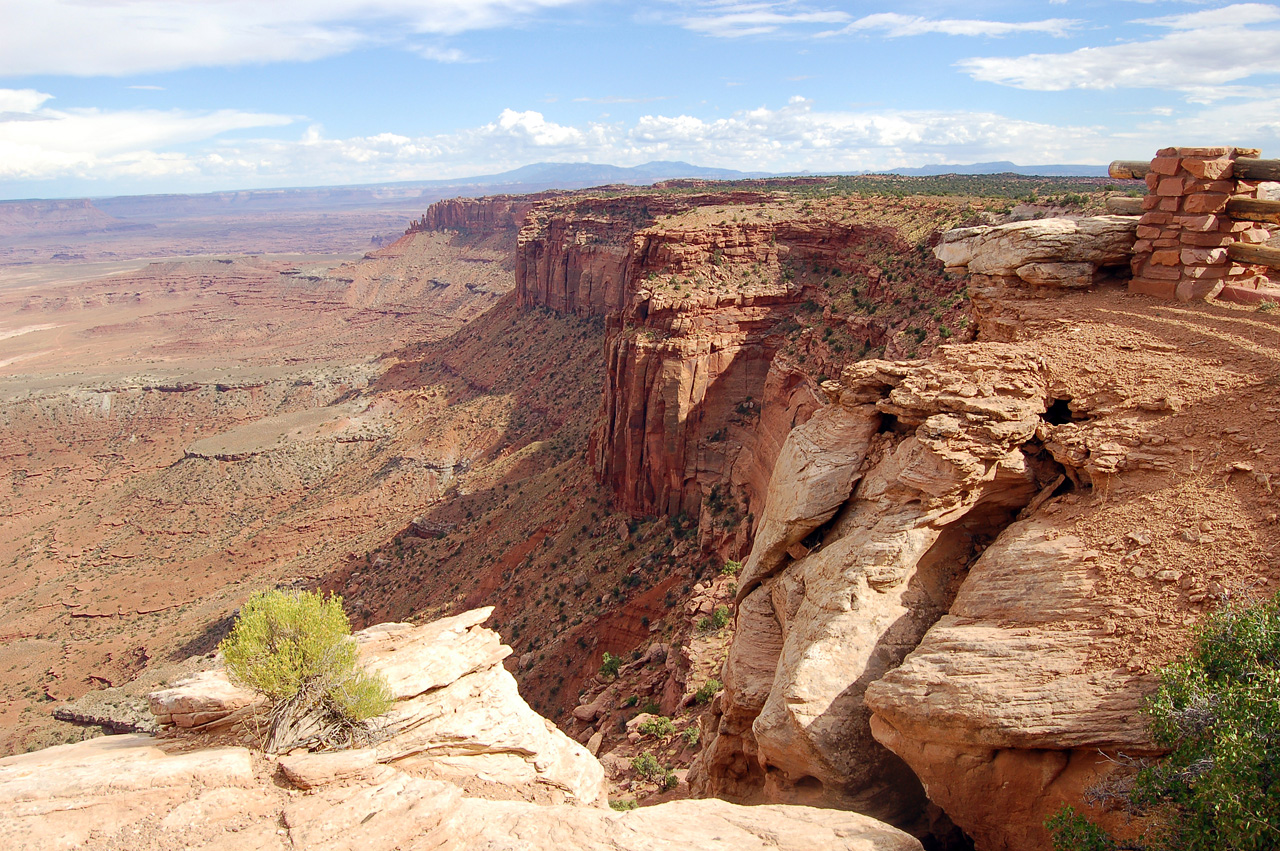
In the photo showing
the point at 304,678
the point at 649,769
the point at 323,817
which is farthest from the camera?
the point at 649,769

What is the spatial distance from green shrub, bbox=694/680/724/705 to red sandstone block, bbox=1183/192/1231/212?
17336 millimetres

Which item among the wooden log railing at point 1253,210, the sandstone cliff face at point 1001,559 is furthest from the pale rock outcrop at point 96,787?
the wooden log railing at point 1253,210

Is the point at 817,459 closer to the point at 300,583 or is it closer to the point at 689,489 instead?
the point at 689,489

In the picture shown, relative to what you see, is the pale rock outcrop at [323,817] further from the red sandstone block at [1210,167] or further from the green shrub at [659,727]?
the red sandstone block at [1210,167]

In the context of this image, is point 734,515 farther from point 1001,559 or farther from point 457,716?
point 1001,559

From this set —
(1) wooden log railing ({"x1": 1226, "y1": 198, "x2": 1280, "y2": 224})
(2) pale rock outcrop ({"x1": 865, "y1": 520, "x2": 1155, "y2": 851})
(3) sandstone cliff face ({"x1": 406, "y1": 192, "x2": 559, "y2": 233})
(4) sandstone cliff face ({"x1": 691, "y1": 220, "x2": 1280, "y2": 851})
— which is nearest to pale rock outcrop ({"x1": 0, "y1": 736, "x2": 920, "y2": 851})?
(2) pale rock outcrop ({"x1": 865, "y1": 520, "x2": 1155, "y2": 851})

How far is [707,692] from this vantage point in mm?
22391

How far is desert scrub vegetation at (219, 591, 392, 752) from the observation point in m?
12.5

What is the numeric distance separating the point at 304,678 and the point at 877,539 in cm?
1101

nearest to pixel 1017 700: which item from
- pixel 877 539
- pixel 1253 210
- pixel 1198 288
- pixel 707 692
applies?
pixel 877 539

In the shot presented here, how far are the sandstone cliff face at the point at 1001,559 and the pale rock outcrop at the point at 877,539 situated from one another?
42 millimetres

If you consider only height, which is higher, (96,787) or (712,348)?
(712,348)

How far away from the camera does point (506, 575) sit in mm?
43062

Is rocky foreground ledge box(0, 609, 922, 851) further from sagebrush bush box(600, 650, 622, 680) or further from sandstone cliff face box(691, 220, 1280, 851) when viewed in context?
sagebrush bush box(600, 650, 622, 680)
